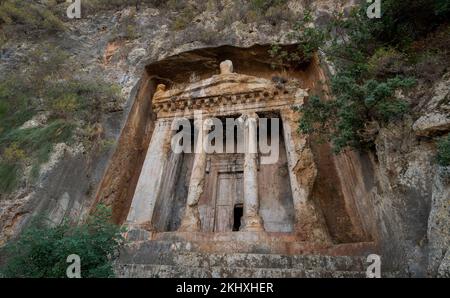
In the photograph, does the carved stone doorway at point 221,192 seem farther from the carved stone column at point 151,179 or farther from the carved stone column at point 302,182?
the carved stone column at point 302,182

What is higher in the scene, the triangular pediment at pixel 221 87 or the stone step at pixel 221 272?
the triangular pediment at pixel 221 87

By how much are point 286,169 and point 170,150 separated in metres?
3.42

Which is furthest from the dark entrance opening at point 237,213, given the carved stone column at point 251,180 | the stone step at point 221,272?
the stone step at point 221,272

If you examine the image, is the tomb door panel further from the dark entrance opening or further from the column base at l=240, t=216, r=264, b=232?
the column base at l=240, t=216, r=264, b=232

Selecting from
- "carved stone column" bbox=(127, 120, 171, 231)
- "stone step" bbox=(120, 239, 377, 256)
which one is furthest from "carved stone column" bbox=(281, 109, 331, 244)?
"carved stone column" bbox=(127, 120, 171, 231)

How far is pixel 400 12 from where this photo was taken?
21.2 feet

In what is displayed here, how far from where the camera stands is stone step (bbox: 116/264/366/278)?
474 centimetres

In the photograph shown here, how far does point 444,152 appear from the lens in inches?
158

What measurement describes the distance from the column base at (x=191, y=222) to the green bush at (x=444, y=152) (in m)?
5.18

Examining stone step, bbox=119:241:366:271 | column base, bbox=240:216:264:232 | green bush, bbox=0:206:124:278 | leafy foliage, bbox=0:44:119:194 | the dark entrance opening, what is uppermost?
leafy foliage, bbox=0:44:119:194

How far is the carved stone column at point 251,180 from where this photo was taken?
24.1 feet

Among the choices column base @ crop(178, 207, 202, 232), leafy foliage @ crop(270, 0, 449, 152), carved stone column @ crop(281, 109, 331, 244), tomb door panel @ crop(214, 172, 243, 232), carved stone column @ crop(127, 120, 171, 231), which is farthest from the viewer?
tomb door panel @ crop(214, 172, 243, 232)

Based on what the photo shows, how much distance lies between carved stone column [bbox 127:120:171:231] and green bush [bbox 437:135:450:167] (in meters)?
5.90
